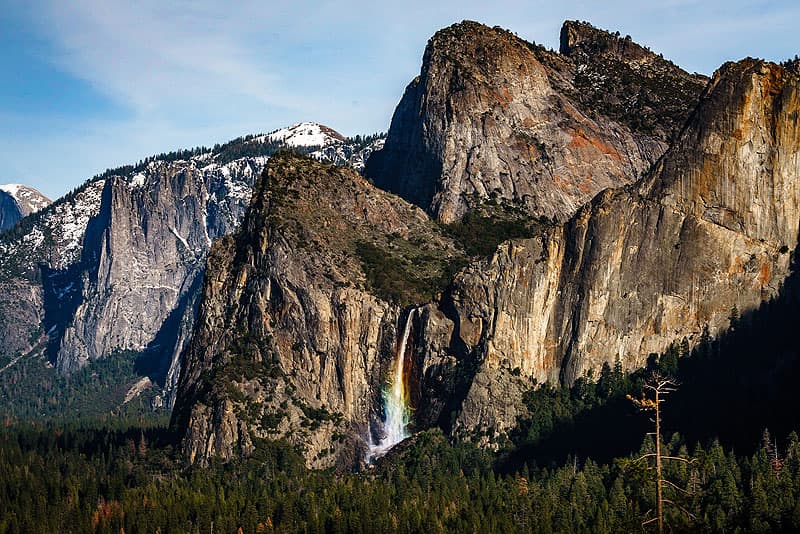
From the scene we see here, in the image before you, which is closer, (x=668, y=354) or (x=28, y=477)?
(x=668, y=354)

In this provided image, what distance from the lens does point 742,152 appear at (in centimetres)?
18700

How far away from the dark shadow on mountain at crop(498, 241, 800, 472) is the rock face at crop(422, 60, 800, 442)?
2406 millimetres

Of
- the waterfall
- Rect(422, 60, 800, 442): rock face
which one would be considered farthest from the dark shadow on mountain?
the waterfall

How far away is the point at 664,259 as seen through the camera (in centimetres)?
18762

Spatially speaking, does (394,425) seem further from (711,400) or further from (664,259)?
(711,400)

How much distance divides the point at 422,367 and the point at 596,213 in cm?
2863

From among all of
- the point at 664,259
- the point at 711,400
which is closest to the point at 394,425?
the point at 664,259

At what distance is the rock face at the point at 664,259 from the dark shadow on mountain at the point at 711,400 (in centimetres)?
241

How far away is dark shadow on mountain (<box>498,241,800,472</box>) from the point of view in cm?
16888

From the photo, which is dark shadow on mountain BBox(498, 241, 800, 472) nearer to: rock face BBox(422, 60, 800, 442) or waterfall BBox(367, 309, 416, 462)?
rock face BBox(422, 60, 800, 442)

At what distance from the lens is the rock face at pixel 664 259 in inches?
7303

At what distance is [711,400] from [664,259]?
67.6ft

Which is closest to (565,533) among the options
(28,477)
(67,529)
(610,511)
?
(610,511)

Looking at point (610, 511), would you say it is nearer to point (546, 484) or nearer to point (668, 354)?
point (546, 484)
